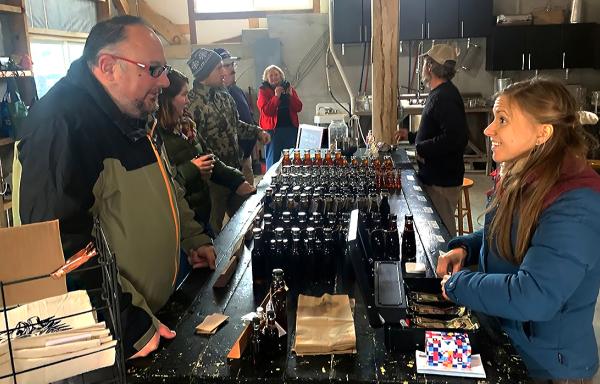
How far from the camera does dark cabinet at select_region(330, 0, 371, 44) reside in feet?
26.4

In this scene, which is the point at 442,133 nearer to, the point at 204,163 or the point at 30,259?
the point at 204,163

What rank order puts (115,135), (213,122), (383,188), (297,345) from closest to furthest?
1. (297,345)
2. (115,135)
3. (383,188)
4. (213,122)

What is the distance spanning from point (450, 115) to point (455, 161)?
341 millimetres

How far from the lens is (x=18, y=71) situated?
14.0ft

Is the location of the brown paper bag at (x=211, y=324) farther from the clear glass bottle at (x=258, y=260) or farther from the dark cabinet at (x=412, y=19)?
the dark cabinet at (x=412, y=19)

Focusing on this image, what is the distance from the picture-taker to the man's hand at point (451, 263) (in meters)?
1.87

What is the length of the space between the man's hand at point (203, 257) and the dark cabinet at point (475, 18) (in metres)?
6.97

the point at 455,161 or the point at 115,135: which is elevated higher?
the point at 115,135

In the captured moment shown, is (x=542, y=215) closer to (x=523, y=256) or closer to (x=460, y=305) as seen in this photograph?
(x=523, y=256)

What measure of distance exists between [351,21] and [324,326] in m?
7.24

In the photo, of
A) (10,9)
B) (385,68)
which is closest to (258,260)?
(385,68)

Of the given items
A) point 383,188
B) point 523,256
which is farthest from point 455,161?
point 523,256

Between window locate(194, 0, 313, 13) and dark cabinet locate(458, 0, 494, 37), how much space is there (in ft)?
8.20

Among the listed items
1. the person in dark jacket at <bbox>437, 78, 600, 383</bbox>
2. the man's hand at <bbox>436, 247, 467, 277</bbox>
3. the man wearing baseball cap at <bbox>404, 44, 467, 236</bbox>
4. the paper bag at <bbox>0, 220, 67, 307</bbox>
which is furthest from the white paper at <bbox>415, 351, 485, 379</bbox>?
the man wearing baseball cap at <bbox>404, 44, 467, 236</bbox>
